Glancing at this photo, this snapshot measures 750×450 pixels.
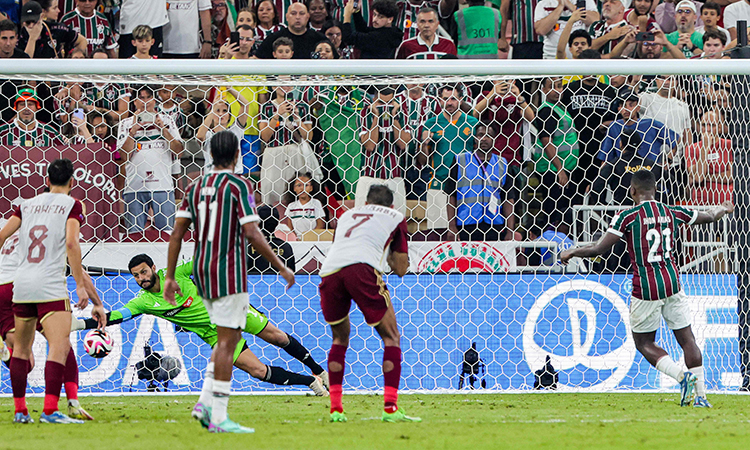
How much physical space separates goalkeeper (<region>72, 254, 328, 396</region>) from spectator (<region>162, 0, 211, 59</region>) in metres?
4.75

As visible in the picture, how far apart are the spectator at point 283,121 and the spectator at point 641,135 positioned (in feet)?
10.7

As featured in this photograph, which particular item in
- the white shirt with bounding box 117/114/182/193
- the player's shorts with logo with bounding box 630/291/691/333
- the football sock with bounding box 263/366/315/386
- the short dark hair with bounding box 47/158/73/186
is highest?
the white shirt with bounding box 117/114/182/193

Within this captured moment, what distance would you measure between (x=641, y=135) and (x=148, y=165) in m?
5.23

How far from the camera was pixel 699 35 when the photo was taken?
12.1m

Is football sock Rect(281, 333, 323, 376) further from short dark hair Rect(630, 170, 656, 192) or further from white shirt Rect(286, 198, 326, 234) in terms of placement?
short dark hair Rect(630, 170, 656, 192)

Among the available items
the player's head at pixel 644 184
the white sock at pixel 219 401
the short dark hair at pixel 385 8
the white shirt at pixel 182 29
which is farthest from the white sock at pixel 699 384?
the white shirt at pixel 182 29

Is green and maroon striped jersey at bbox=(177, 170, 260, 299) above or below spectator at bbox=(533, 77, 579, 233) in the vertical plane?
below

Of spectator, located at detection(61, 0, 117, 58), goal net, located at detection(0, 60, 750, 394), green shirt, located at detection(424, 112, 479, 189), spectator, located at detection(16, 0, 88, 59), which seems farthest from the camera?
spectator, located at detection(61, 0, 117, 58)

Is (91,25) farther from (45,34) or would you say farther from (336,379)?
(336,379)

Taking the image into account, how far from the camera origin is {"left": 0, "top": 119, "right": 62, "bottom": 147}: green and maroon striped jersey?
9078mm

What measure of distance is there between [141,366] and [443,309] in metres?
3.00

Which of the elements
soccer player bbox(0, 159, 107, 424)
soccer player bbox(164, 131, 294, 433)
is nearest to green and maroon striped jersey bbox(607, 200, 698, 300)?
soccer player bbox(164, 131, 294, 433)

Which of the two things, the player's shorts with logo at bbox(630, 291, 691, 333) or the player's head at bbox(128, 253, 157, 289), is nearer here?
the player's shorts with logo at bbox(630, 291, 691, 333)

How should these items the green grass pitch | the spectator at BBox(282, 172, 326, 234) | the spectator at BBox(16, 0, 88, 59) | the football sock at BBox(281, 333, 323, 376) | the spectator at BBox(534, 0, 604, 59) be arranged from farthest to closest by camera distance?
the spectator at BBox(534, 0, 604, 59) < the spectator at BBox(16, 0, 88, 59) < the spectator at BBox(282, 172, 326, 234) < the football sock at BBox(281, 333, 323, 376) < the green grass pitch
